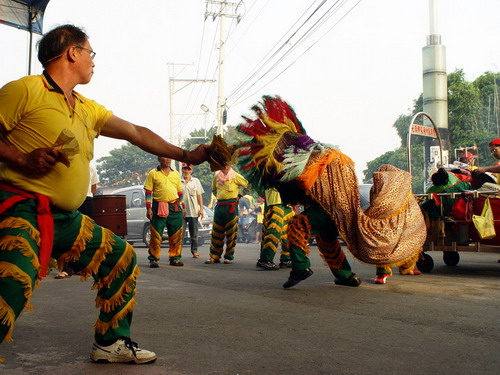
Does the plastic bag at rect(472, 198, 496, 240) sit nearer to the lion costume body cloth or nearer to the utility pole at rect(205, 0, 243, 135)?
the lion costume body cloth

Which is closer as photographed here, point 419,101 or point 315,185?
point 315,185

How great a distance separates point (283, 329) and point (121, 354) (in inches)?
53.7

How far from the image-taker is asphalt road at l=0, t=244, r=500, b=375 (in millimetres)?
3479

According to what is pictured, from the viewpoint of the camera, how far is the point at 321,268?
934cm

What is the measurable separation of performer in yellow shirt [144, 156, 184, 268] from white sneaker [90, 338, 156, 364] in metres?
6.82

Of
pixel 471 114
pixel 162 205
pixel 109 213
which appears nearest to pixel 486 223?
pixel 162 205

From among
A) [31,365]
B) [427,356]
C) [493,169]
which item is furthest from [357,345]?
[493,169]

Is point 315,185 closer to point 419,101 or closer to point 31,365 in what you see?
point 31,365

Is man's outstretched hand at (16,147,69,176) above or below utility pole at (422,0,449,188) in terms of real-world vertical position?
below

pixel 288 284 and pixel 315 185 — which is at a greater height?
pixel 315 185

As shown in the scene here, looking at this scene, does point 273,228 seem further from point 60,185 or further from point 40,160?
point 40,160

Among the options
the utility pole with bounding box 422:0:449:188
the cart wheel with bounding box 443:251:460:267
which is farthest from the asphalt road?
the utility pole with bounding box 422:0:449:188

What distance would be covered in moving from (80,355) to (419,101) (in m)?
34.0

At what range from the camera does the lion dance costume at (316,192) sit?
6.18 metres
